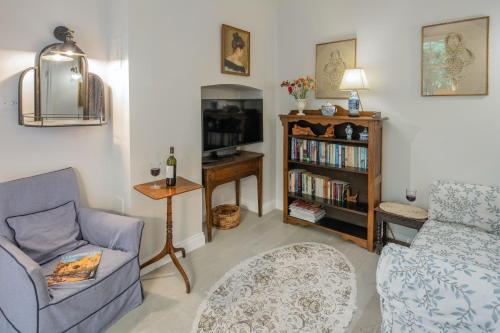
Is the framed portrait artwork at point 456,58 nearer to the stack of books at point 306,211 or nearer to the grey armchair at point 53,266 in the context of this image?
the stack of books at point 306,211

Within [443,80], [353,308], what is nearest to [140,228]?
[353,308]

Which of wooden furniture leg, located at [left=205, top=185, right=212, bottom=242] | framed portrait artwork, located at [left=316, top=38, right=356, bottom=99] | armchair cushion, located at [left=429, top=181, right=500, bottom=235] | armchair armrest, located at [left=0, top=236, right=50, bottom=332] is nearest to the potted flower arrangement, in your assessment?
framed portrait artwork, located at [left=316, top=38, right=356, bottom=99]

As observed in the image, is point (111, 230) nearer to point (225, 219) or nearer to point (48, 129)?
point (48, 129)

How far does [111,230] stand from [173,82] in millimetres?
1359

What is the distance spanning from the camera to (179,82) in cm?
289

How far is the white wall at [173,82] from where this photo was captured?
8.49 feet

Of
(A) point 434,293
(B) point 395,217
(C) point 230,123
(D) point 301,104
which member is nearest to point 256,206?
(C) point 230,123

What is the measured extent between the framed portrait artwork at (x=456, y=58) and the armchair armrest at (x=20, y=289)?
323 centimetres

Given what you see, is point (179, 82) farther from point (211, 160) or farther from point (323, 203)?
point (323, 203)

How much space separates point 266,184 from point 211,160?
1.01 metres

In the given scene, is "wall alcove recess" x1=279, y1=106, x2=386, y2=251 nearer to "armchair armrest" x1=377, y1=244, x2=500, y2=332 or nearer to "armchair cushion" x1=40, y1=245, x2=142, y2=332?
"armchair armrest" x1=377, y1=244, x2=500, y2=332

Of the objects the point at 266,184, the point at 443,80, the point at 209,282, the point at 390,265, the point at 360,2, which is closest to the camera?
the point at 390,265

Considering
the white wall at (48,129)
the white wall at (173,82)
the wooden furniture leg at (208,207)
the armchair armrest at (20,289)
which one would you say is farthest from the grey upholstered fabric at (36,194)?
the wooden furniture leg at (208,207)

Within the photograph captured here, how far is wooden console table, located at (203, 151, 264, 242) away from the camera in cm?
324
